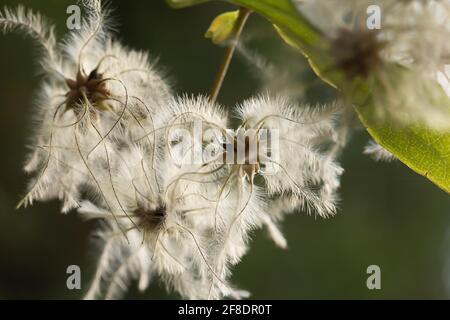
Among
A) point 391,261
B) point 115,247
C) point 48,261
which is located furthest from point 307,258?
point 115,247

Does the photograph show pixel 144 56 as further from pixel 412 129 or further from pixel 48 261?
pixel 48 261

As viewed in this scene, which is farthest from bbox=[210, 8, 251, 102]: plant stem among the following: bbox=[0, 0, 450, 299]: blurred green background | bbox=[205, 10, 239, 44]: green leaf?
bbox=[0, 0, 450, 299]: blurred green background

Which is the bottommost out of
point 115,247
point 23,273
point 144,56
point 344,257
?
point 115,247

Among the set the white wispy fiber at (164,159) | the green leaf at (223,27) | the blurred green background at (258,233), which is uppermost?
the blurred green background at (258,233)

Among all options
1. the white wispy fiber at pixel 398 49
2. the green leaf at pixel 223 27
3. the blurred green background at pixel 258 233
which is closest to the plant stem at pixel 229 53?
the green leaf at pixel 223 27

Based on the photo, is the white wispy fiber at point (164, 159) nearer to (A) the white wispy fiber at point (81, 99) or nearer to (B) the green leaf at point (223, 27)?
(A) the white wispy fiber at point (81, 99)

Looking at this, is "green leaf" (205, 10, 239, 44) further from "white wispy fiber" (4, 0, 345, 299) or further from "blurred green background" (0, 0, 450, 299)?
"blurred green background" (0, 0, 450, 299)

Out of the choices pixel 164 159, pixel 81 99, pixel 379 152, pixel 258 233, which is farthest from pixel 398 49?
pixel 258 233
